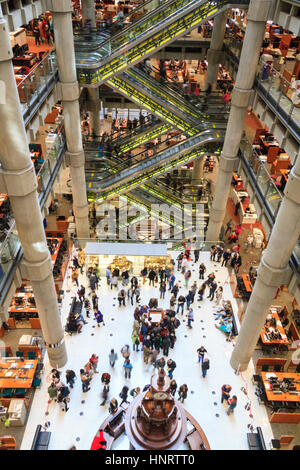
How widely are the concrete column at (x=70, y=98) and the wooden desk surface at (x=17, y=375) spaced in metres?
8.08

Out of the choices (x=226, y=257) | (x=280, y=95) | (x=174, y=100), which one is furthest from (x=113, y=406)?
(x=174, y=100)

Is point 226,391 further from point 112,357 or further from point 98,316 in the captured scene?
point 98,316

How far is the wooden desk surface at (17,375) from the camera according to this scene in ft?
42.2

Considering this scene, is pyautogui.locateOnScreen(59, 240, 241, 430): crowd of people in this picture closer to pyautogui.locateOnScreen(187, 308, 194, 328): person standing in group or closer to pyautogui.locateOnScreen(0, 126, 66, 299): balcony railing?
pyautogui.locateOnScreen(187, 308, 194, 328): person standing in group

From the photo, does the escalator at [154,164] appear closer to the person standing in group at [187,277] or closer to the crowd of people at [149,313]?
the crowd of people at [149,313]

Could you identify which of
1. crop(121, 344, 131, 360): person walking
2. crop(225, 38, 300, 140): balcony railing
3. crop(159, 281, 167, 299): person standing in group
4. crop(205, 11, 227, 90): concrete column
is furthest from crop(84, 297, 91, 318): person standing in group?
crop(205, 11, 227, 90): concrete column

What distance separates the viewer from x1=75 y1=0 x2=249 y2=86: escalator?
14281 millimetres

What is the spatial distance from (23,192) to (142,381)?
8148mm

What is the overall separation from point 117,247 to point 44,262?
21.7ft

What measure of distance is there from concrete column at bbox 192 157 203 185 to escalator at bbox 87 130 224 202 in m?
6.60

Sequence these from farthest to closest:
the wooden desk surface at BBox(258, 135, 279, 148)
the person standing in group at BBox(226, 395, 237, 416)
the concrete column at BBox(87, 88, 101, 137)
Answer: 1. the concrete column at BBox(87, 88, 101, 137)
2. the wooden desk surface at BBox(258, 135, 279, 148)
3. the person standing in group at BBox(226, 395, 237, 416)

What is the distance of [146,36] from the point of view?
569 inches

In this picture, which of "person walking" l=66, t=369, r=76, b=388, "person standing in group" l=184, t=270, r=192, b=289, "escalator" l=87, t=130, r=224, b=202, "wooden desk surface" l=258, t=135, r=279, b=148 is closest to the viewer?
"person walking" l=66, t=369, r=76, b=388

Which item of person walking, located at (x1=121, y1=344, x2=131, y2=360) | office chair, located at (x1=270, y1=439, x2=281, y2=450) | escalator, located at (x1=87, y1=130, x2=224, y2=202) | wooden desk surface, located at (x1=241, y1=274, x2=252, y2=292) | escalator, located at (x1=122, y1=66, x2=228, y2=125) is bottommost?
wooden desk surface, located at (x1=241, y1=274, x2=252, y2=292)
